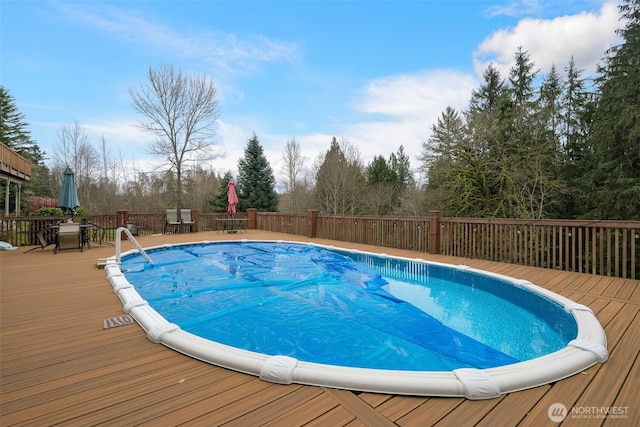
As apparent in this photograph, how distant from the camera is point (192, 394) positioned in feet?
5.52

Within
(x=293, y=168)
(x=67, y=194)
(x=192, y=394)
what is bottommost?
(x=192, y=394)

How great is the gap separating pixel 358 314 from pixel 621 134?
12.9m

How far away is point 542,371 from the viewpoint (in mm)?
1834

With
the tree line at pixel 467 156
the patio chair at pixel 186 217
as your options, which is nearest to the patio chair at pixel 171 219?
the patio chair at pixel 186 217

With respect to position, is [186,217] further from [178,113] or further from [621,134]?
[621,134]

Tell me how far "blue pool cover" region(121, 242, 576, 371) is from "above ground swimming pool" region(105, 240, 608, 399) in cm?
1

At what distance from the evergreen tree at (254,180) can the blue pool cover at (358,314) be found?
14.4 meters

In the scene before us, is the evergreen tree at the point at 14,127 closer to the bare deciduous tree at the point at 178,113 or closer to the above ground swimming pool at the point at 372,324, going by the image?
the bare deciduous tree at the point at 178,113

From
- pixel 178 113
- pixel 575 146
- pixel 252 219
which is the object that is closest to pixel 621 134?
pixel 575 146

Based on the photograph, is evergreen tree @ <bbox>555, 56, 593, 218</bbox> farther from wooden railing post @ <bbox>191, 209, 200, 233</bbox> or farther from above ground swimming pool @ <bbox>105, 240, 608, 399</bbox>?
wooden railing post @ <bbox>191, 209, 200, 233</bbox>

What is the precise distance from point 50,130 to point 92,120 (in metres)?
2.68

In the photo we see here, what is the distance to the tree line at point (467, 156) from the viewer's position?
36.0ft

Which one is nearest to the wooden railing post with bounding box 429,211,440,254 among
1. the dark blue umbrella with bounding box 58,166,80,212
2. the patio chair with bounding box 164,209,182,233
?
the dark blue umbrella with bounding box 58,166,80,212

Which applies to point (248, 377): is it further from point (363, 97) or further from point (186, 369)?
point (363, 97)
